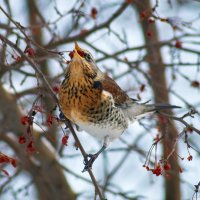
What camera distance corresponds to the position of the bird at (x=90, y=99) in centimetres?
458

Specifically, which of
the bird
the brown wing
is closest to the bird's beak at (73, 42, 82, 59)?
the bird

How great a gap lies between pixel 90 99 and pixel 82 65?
298mm

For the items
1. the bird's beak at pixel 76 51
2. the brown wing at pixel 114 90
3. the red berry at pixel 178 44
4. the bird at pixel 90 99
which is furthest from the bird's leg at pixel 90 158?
the red berry at pixel 178 44

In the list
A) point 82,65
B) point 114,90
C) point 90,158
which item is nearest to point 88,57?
point 82,65

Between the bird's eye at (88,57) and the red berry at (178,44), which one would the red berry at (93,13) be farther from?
the bird's eye at (88,57)

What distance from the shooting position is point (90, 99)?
467cm

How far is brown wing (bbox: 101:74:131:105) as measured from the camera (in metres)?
4.85

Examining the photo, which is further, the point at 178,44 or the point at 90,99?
the point at 178,44

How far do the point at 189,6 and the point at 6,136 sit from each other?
3.90 m

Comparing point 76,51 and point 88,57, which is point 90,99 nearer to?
point 88,57

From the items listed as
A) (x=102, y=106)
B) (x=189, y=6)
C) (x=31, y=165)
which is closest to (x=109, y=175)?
(x=31, y=165)

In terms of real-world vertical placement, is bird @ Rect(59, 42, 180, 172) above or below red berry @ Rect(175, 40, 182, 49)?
below

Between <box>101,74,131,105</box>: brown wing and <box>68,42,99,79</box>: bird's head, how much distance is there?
170mm

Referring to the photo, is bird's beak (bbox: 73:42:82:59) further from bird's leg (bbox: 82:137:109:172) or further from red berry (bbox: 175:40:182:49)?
red berry (bbox: 175:40:182:49)
